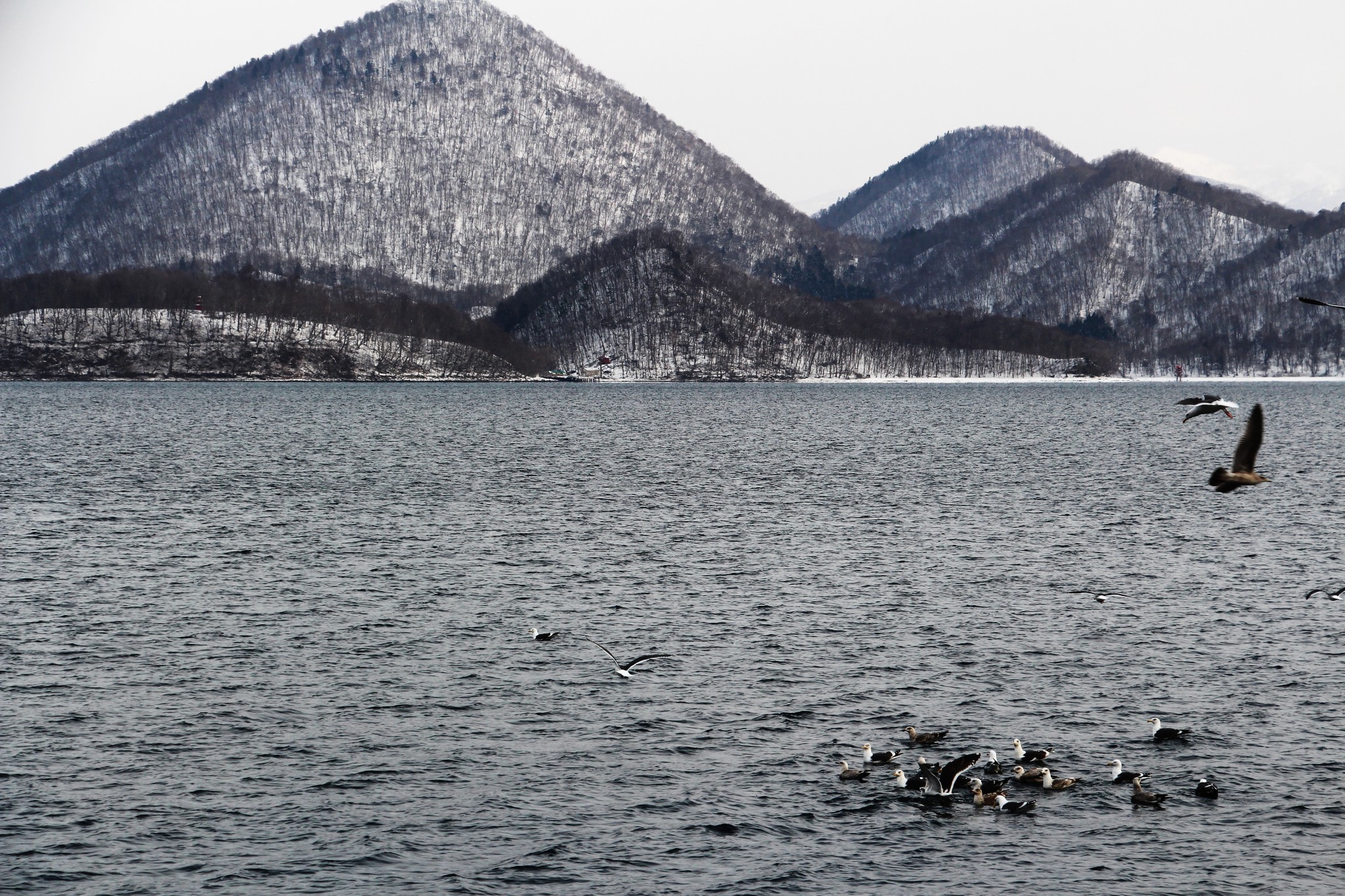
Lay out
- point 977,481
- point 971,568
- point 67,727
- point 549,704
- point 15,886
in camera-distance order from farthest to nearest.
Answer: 1. point 977,481
2. point 971,568
3. point 549,704
4. point 67,727
5. point 15,886

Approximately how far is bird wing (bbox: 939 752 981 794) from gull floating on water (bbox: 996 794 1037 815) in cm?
130

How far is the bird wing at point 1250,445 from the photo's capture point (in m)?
17.6

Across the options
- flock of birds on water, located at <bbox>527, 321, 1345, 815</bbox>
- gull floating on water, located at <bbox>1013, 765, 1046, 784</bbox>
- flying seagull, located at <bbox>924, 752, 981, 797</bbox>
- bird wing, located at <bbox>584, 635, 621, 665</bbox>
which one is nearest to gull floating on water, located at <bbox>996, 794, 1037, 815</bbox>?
flock of birds on water, located at <bbox>527, 321, 1345, 815</bbox>

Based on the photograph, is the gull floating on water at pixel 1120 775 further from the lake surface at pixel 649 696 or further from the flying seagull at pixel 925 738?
the flying seagull at pixel 925 738

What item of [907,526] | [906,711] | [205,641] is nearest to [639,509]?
[907,526]

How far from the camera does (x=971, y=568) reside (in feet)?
220

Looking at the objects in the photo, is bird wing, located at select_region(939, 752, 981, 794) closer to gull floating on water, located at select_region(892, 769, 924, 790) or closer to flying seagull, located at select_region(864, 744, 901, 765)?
gull floating on water, located at select_region(892, 769, 924, 790)

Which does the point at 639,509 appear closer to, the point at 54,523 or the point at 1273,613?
the point at 54,523

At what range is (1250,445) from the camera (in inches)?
730

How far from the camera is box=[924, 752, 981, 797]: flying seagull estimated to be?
Result: 107 ft

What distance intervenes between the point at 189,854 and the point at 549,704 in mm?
13704

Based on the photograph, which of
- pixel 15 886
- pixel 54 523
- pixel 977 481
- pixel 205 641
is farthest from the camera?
pixel 977 481

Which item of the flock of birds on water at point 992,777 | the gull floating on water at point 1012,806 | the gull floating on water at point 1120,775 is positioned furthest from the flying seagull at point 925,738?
the gull floating on water at point 1120,775

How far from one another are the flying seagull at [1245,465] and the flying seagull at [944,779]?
51.7 feet
